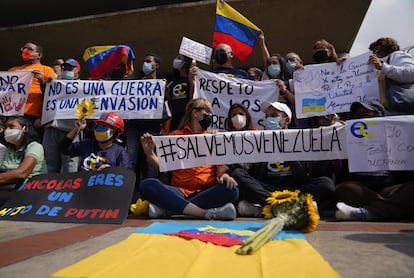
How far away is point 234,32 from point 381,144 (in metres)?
2.77

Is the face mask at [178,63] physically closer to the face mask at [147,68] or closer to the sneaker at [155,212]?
the face mask at [147,68]

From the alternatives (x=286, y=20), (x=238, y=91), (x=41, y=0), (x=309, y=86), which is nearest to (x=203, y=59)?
(x=238, y=91)

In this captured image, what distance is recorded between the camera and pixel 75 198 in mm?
3475

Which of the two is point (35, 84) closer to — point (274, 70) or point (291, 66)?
point (274, 70)

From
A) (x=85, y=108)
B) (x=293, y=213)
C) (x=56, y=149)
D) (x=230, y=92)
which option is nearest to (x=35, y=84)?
(x=85, y=108)

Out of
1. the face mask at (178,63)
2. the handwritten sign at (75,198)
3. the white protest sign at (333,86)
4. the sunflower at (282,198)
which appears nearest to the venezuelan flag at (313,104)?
the white protest sign at (333,86)

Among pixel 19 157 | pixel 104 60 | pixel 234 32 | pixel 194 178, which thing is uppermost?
pixel 234 32

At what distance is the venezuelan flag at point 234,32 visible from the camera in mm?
5332

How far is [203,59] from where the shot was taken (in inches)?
202

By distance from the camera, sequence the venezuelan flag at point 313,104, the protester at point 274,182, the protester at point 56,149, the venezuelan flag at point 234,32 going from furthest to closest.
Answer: the venezuelan flag at point 234,32
the protester at point 56,149
the venezuelan flag at point 313,104
the protester at point 274,182

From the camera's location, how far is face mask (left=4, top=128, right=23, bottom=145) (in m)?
4.30

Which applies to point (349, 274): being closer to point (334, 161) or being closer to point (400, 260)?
point (400, 260)

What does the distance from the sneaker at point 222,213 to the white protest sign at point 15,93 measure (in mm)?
3354

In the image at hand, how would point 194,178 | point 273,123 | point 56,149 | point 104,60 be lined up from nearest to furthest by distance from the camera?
1. point 194,178
2. point 273,123
3. point 56,149
4. point 104,60
